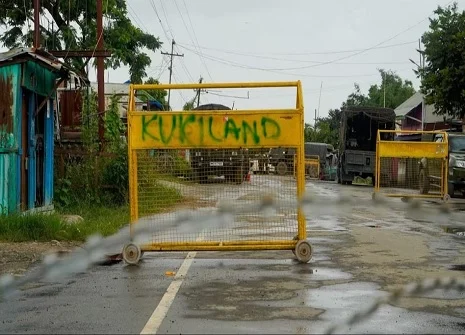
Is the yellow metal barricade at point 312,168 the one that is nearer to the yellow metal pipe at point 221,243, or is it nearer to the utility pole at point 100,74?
the utility pole at point 100,74

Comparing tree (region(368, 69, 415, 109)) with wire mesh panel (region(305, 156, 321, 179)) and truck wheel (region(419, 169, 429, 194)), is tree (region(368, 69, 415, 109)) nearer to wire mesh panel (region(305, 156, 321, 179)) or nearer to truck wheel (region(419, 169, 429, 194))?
wire mesh panel (region(305, 156, 321, 179))

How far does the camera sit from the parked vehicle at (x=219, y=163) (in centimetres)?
867

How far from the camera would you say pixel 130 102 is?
9.00 metres

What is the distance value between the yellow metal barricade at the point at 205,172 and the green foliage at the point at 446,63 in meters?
19.8

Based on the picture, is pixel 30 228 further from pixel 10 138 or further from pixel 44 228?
pixel 10 138

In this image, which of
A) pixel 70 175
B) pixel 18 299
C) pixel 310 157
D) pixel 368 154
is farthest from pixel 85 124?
pixel 310 157

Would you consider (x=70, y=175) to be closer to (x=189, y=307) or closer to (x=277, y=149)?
(x=277, y=149)

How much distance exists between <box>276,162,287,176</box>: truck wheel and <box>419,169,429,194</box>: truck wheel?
41.1ft

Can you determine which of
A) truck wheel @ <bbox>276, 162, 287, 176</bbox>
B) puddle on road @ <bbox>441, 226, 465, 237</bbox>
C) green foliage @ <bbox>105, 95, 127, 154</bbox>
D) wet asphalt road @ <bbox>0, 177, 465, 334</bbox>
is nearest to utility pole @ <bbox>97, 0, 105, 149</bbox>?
green foliage @ <bbox>105, 95, 127, 154</bbox>

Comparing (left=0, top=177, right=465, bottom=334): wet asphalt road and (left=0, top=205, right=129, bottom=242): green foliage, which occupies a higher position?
(left=0, top=205, right=129, bottom=242): green foliage

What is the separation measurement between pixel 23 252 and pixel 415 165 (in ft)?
45.5

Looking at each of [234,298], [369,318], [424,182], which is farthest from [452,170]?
[369,318]

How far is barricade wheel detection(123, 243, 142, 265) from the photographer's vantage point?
851cm

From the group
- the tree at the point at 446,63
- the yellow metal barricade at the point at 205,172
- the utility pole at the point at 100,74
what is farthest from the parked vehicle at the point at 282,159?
the tree at the point at 446,63
